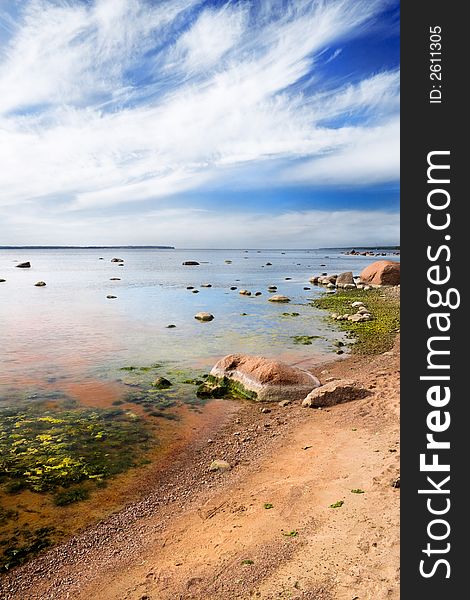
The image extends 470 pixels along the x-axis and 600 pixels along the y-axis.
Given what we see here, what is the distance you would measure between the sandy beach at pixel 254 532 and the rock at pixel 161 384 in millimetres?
5349

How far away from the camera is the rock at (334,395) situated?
14570mm

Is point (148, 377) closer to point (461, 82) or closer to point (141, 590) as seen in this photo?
point (141, 590)

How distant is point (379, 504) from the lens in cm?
765

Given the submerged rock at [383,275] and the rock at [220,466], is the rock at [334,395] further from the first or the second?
the submerged rock at [383,275]

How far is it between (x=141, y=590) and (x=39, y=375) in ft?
47.3

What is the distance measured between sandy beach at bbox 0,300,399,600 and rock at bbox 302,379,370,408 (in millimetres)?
2016

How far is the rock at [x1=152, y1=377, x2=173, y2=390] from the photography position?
1752 cm

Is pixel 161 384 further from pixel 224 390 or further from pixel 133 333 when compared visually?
pixel 133 333

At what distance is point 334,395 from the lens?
14.6 meters

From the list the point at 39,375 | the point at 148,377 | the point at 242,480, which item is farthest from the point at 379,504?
the point at 39,375

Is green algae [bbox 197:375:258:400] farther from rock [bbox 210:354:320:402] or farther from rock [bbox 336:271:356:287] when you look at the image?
rock [bbox 336:271:356:287]

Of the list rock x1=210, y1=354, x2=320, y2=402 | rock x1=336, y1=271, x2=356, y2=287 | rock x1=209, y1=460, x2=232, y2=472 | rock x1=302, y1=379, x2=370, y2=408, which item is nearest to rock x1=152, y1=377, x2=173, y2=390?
rock x1=210, y1=354, x2=320, y2=402

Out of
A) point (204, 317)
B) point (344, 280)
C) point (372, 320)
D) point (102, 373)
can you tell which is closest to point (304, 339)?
point (372, 320)

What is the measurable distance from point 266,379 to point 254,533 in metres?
8.66
